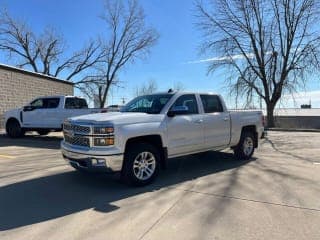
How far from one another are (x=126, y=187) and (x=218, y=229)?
8.63 feet

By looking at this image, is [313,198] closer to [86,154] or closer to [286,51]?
[86,154]

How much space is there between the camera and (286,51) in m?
25.4

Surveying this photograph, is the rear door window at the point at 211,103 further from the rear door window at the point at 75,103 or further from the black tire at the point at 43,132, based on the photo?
the black tire at the point at 43,132

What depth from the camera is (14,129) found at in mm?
17047

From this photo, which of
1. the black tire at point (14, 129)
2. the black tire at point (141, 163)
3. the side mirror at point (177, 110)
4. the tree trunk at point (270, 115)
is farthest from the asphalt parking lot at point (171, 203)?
the tree trunk at point (270, 115)

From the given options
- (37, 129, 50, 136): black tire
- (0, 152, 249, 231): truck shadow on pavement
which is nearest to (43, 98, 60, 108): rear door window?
(37, 129, 50, 136): black tire

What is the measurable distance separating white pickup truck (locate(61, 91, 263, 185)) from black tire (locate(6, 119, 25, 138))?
10.2 meters

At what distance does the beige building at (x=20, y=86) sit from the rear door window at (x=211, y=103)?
1536cm

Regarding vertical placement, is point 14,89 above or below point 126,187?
above

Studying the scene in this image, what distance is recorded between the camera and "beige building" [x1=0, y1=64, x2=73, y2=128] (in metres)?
20.8

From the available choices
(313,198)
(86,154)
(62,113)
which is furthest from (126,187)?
(62,113)

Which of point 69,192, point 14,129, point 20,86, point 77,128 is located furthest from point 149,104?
point 20,86

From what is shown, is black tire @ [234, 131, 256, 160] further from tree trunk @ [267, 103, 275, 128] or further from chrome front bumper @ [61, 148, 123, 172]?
tree trunk @ [267, 103, 275, 128]

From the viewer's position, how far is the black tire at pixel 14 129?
55.7 ft
